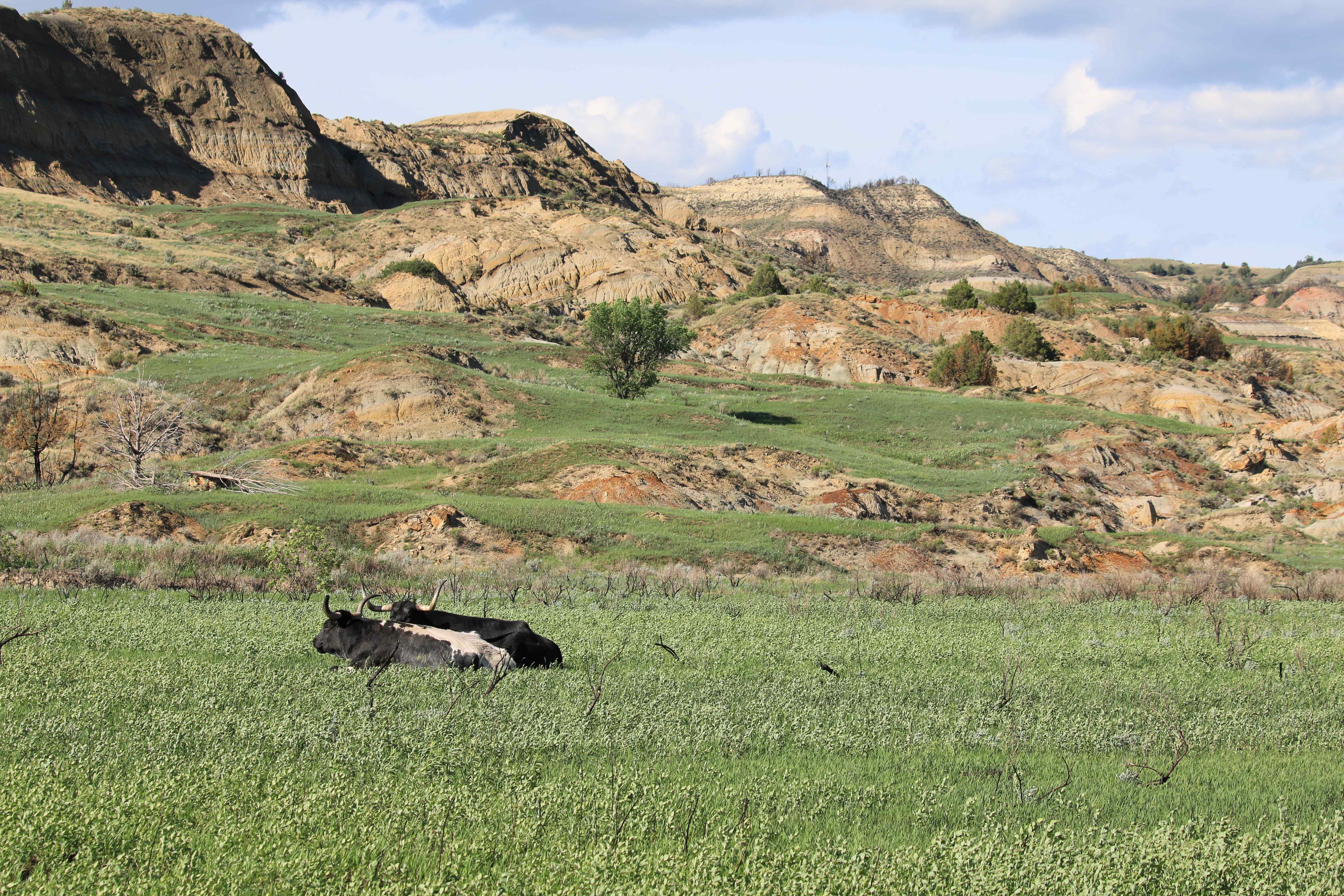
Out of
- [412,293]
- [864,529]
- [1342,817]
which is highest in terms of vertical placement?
[412,293]

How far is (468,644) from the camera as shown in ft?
33.1

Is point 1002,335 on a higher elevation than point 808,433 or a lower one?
higher

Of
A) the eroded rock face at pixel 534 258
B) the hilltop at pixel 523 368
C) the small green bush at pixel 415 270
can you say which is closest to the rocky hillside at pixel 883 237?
the hilltop at pixel 523 368

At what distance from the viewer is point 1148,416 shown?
52.8 metres

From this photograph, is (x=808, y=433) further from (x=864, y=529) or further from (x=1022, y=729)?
(x=1022, y=729)

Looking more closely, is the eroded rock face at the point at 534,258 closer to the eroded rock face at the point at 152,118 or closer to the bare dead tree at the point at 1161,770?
the eroded rock face at the point at 152,118

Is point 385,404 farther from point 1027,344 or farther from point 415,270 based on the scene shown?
point 1027,344

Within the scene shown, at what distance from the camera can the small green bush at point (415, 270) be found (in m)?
79.9

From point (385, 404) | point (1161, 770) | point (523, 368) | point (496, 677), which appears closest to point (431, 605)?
point (496, 677)

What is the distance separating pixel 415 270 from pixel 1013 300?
188 ft

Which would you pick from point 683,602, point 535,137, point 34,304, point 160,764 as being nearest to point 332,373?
Result: point 34,304

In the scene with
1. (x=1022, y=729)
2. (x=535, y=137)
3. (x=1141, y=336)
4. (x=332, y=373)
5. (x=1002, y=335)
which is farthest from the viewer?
(x=535, y=137)

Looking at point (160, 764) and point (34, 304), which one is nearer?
point (160, 764)

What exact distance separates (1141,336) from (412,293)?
66.3 metres
